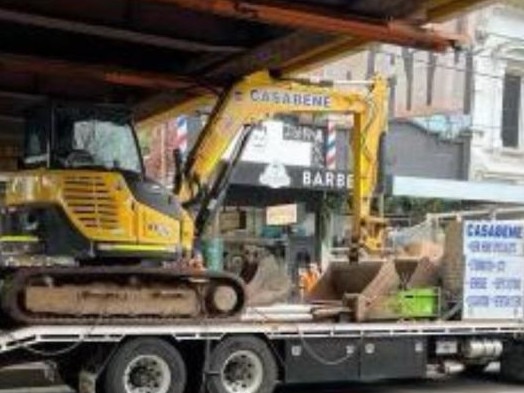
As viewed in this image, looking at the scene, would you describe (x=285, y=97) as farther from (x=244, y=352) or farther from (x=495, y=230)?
(x=244, y=352)

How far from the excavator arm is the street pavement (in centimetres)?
207

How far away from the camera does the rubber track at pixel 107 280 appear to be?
45.3 ft

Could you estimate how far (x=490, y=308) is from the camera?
17.5m

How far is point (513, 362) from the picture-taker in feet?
58.7

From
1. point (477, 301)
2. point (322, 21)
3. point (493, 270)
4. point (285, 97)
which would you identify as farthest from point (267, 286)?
point (322, 21)

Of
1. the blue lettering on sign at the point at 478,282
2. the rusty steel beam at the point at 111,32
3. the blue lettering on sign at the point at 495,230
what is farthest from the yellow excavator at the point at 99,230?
the blue lettering on sign at the point at 478,282

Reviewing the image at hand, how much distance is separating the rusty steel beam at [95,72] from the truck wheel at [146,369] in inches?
205

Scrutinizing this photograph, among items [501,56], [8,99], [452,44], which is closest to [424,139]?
[501,56]

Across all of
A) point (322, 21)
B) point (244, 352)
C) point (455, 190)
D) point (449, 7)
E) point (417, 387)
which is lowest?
point (417, 387)

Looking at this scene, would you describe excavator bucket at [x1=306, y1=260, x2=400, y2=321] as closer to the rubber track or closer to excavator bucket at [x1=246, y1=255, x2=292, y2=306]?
excavator bucket at [x1=246, y1=255, x2=292, y2=306]

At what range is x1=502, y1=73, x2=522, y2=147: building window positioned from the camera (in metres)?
35.1

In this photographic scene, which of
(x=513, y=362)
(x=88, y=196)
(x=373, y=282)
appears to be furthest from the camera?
(x=513, y=362)

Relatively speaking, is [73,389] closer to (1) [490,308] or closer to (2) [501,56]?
(1) [490,308]

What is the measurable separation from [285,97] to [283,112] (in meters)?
0.24
